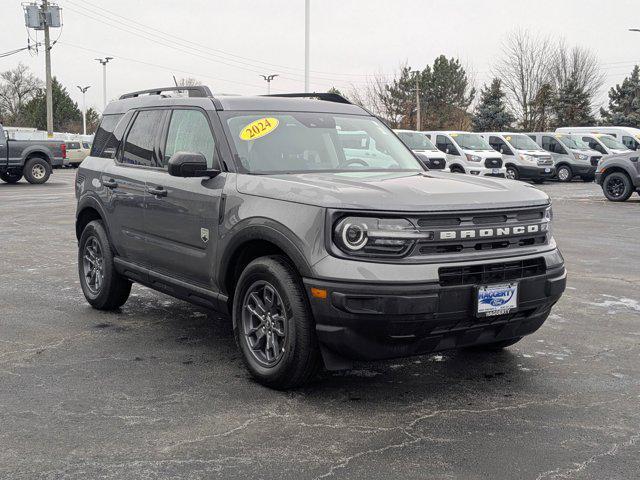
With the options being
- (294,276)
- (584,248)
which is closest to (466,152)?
(584,248)

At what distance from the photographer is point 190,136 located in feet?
18.1

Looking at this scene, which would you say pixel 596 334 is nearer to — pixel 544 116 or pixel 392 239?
pixel 392 239

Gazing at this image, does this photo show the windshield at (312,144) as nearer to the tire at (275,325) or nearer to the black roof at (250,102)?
the black roof at (250,102)

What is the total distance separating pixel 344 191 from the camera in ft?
13.8

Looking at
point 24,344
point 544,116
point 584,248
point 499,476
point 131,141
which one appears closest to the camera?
point 499,476

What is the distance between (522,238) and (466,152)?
20.7 meters

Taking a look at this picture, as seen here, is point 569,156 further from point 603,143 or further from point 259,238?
point 259,238

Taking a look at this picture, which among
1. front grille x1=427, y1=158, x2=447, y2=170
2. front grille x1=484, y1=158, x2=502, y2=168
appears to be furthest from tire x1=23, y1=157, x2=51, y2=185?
front grille x1=427, y1=158, x2=447, y2=170

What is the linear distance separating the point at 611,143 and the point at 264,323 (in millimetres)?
28455

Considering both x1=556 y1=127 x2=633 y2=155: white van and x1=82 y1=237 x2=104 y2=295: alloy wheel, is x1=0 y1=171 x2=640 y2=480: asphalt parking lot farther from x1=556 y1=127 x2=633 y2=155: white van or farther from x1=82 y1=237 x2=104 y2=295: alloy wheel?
x1=556 y1=127 x2=633 y2=155: white van

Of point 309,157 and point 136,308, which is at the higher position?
point 309,157

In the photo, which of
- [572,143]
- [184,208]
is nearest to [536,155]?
[572,143]

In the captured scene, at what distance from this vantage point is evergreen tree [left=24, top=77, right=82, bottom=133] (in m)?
86.2

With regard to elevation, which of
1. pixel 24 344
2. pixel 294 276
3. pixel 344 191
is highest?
pixel 344 191
